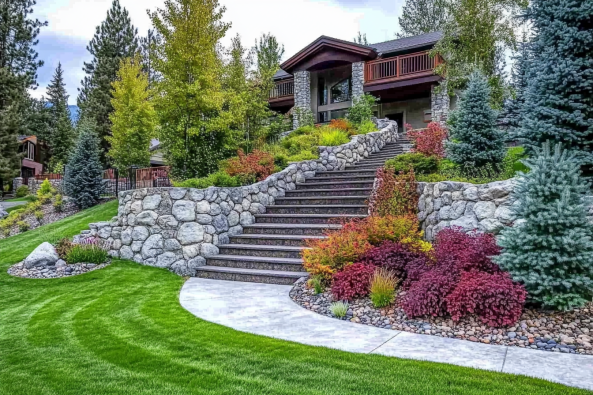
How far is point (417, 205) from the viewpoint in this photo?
23.9 ft


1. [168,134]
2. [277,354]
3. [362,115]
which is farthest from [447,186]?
[362,115]

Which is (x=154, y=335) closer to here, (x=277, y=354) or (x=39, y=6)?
(x=277, y=354)

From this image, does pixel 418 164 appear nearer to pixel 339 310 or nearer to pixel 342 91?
pixel 339 310

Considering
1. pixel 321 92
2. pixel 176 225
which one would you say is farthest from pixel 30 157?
pixel 176 225

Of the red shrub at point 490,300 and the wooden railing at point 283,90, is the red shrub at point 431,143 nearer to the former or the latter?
the red shrub at point 490,300

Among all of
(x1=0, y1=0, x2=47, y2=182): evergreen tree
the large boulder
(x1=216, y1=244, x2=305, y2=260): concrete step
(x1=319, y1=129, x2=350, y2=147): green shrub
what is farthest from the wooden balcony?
the large boulder

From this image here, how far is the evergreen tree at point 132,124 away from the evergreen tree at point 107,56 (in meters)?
7.92

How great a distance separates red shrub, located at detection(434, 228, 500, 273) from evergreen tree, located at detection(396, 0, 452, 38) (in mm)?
28731

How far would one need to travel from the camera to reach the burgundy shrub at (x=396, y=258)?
5.54 m

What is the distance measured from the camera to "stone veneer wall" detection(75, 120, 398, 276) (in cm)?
764

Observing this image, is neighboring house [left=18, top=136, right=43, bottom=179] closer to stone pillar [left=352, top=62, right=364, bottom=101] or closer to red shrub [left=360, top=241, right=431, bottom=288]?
stone pillar [left=352, top=62, right=364, bottom=101]

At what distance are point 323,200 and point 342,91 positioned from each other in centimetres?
1357

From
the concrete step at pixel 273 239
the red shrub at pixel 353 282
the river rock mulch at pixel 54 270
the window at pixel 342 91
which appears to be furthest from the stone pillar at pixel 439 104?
the river rock mulch at pixel 54 270

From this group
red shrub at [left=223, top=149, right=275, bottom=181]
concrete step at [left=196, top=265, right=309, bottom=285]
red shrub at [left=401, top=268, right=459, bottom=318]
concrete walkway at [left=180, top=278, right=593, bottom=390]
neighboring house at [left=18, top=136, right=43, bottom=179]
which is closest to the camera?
concrete walkway at [left=180, top=278, right=593, bottom=390]
